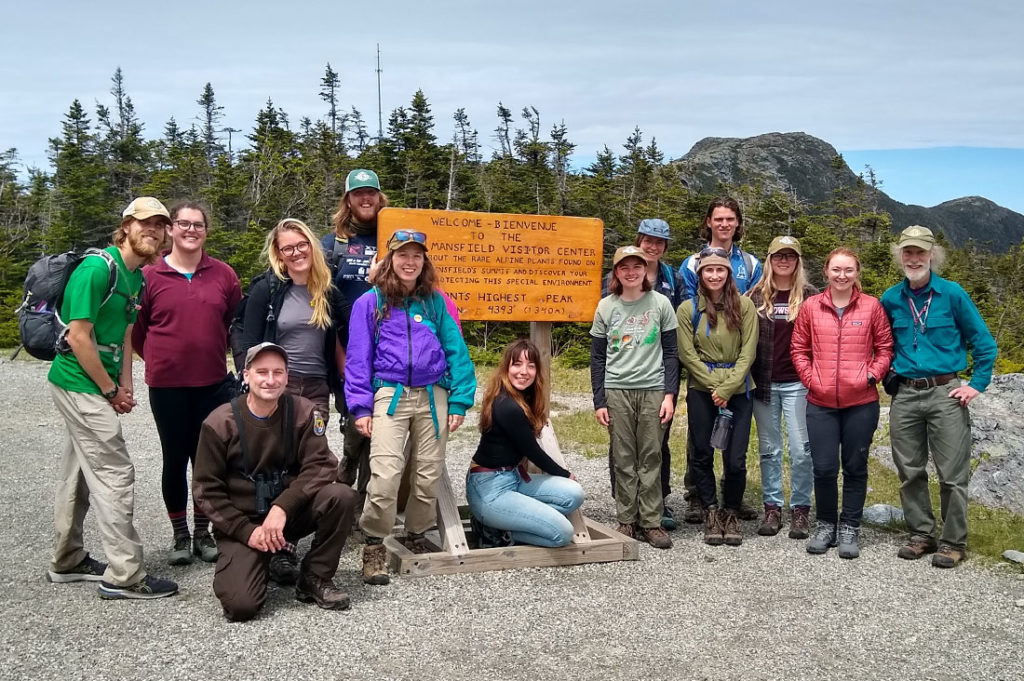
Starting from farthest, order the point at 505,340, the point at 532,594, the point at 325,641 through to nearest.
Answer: the point at 505,340
the point at 532,594
the point at 325,641

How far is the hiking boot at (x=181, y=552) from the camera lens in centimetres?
521

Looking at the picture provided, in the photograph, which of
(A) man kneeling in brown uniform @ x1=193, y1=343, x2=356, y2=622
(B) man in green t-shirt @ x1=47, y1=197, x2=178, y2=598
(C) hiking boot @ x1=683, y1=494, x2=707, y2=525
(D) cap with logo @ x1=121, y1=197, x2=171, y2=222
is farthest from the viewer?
(C) hiking boot @ x1=683, y1=494, x2=707, y2=525

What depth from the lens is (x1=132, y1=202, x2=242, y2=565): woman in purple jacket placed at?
501 cm

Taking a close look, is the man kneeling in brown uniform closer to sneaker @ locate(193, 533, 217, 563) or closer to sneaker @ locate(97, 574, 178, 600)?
sneaker @ locate(97, 574, 178, 600)

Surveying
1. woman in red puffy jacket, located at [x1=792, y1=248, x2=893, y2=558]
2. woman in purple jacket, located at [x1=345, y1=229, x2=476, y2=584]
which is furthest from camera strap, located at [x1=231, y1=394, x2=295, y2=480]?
woman in red puffy jacket, located at [x1=792, y1=248, x2=893, y2=558]

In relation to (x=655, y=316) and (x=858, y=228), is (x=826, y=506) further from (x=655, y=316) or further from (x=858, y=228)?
(x=858, y=228)

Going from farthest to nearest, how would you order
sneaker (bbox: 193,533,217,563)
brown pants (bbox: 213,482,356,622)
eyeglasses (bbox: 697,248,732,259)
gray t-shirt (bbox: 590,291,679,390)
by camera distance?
eyeglasses (bbox: 697,248,732,259), gray t-shirt (bbox: 590,291,679,390), sneaker (bbox: 193,533,217,563), brown pants (bbox: 213,482,356,622)

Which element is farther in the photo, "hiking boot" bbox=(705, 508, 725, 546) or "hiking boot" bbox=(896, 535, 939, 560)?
"hiking boot" bbox=(705, 508, 725, 546)

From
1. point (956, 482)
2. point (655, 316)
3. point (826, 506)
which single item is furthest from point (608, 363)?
point (956, 482)

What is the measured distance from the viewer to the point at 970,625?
445cm

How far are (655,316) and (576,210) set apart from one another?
28.5 metres

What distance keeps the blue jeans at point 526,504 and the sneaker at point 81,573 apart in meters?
2.34

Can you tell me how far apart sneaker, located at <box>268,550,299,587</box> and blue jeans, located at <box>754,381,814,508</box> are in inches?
135

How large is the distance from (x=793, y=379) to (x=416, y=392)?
9.40 ft
